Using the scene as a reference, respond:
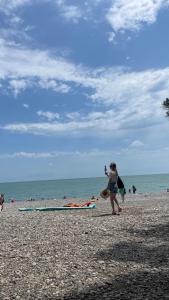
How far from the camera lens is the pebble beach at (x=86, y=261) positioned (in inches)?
295

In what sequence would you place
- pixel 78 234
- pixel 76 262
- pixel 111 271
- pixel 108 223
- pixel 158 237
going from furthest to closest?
pixel 108 223 < pixel 78 234 < pixel 158 237 < pixel 76 262 < pixel 111 271

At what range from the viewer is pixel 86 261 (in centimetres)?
956

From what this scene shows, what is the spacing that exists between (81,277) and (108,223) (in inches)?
266

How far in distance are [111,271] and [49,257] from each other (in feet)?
6.25

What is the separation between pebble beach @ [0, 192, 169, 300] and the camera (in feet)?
24.5

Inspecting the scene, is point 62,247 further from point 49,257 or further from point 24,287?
point 24,287

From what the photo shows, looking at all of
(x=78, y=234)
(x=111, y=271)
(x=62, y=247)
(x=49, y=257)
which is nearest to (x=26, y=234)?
(x=78, y=234)

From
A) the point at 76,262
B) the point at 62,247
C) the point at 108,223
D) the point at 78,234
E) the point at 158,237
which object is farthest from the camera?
the point at 108,223

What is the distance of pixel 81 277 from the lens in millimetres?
8312

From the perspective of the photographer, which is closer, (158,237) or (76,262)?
(76,262)

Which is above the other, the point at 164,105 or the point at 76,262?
the point at 164,105

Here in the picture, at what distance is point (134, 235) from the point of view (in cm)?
1262

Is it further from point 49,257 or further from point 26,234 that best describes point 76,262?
point 26,234

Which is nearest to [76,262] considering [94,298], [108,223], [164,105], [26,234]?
[94,298]
